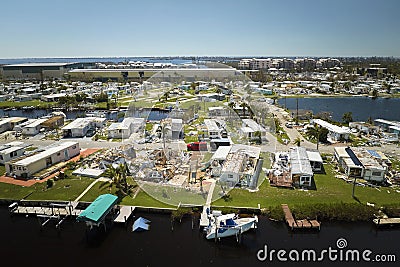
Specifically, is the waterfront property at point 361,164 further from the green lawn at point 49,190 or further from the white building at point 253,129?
the green lawn at point 49,190

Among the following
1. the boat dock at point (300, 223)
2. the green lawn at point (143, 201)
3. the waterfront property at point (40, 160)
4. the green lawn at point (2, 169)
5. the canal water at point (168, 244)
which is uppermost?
the waterfront property at point (40, 160)

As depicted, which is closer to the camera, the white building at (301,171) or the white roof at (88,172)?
the white building at (301,171)

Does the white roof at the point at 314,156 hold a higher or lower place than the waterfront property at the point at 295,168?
higher

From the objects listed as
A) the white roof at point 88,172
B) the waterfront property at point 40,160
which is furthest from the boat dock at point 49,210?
the waterfront property at point 40,160

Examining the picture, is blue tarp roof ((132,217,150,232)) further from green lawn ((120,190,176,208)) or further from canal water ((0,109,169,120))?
canal water ((0,109,169,120))

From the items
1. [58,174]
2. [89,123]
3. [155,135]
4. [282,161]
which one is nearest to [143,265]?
[58,174]

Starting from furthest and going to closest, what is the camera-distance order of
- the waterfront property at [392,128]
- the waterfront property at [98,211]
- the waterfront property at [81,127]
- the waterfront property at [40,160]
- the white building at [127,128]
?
the waterfront property at [81,127] < the waterfront property at [392,128] < the white building at [127,128] < the waterfront property at [40,160] < the waterfront property at [98,211]

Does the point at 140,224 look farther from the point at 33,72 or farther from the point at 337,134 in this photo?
the point at 33,72
